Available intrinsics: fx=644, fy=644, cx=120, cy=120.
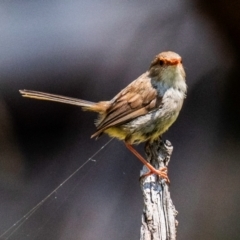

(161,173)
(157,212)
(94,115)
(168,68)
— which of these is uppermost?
(94,115)

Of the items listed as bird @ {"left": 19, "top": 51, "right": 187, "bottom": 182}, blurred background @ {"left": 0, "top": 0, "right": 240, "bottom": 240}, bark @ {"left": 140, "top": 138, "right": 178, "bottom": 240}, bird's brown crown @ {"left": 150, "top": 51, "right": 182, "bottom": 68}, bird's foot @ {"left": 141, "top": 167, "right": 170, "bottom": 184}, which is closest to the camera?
bark @ {"left": 140, "top": 138, "right": 178, "bottom": 240}

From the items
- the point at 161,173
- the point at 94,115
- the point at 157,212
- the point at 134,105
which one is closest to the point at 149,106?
the point at 134,105

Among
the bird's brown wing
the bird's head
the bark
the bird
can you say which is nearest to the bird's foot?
the bark

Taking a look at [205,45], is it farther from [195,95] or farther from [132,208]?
[132,208]

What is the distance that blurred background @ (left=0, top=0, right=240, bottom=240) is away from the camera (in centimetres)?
541

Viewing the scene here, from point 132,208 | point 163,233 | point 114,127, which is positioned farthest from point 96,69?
point 163,233

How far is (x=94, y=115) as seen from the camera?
5.48 metres

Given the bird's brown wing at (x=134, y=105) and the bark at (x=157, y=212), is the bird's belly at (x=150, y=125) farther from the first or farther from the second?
the bark at (x=157, y=212)

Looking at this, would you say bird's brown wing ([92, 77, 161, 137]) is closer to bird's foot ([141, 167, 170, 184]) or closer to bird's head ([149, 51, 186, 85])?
bird's head ([149, 51, 186, 85])

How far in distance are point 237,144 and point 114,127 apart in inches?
87.9

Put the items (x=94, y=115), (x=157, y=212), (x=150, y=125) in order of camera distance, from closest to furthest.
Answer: (x=157, y=212), (x=150, y=125), (x=94, y=115)

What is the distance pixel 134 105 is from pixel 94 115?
5.66 ft

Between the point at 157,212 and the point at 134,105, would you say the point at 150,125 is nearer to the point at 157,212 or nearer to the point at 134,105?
the point at 134,105

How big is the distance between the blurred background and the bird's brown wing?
1507 millimetres
